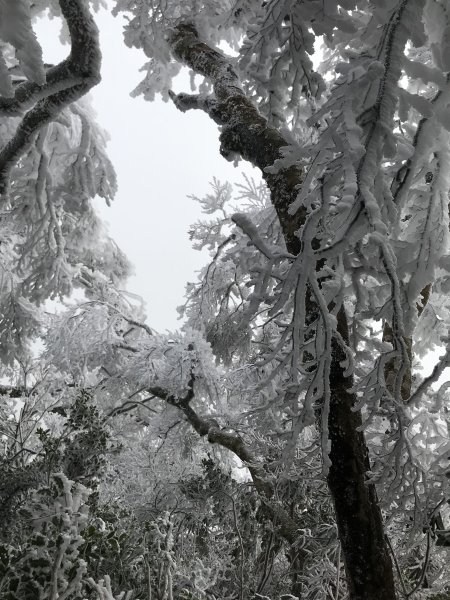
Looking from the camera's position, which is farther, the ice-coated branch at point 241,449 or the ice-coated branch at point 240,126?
the ice-coated branch at point 241,449

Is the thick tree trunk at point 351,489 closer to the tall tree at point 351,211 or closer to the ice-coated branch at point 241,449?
the tall tree at point 351,211

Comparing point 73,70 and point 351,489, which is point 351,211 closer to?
point 351,489

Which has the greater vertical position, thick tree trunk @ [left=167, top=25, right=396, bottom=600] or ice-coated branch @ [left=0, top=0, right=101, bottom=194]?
ice-coated branch @ [left=0, top=0, right=101, bottom=194]

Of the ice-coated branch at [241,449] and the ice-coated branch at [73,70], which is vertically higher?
the ice-coated branch at [73,70]

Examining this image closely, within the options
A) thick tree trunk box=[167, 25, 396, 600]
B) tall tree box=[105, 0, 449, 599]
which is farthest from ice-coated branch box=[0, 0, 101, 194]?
thick tree trunk box=[167, 25, 396, 600]

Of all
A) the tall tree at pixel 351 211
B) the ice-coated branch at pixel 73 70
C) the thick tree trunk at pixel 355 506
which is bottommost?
the thick tree trunk at pixel 355 506

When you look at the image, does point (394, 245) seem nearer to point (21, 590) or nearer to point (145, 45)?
point (21, 590)

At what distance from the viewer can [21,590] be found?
2.24 m

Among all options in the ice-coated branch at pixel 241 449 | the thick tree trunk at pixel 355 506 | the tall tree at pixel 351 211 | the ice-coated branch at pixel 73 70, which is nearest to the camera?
the tall tree at pixel 351 211

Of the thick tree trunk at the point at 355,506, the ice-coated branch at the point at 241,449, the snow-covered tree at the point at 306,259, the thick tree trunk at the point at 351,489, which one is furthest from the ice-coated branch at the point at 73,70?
the ice-coated branch at the point at 241,449

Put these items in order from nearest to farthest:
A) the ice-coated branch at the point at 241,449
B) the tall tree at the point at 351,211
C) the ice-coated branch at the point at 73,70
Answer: the tall tree at the point at 351,211 → the ice-coated branch at the point at 73,70 → the ice-coated branch at the point at 241,449

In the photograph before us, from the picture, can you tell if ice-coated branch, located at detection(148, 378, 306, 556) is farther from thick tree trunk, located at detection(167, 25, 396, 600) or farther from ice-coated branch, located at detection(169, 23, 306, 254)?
ice-coated branch, located at detection(169, 23, 306, 254)

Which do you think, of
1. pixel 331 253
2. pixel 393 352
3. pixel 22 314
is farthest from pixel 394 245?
pixel 22 314

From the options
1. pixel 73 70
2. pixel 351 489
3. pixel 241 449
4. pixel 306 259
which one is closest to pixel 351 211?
pixel 306 259
